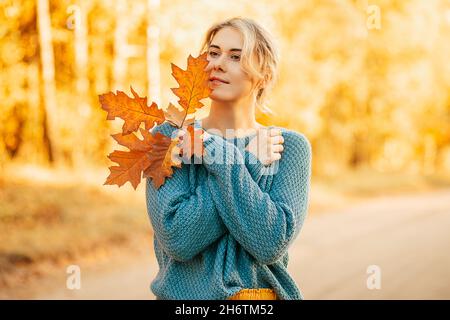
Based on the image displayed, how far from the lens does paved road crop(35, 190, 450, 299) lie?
564 centimetres

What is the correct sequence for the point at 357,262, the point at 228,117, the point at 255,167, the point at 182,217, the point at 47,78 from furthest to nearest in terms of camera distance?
the point at 47,78 < the point at 357,262 < the point at 228,117 < the point at 255,167 < the point at 182,217

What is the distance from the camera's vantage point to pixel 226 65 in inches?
87.0

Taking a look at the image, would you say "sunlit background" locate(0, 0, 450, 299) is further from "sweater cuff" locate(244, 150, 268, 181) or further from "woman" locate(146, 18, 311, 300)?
"sweater cuff" locate(244, 150, 268, 181)

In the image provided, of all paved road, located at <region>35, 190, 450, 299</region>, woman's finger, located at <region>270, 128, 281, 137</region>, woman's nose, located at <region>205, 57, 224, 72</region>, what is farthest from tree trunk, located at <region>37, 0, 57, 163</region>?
woman's finger, located at <region>270, 128, 281, 137</region>

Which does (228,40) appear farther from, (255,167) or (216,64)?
(255,167)

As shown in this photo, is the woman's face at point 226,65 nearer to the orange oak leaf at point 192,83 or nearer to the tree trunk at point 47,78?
the orange oak leaf at point 192,83

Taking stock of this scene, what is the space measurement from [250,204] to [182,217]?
0.76ft


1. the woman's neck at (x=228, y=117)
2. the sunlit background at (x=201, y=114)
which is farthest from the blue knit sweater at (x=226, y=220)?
the sunlit background at (x=201, y=114)

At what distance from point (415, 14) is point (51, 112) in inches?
406

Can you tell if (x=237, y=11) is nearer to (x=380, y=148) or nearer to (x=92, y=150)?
(x=92, y=150)

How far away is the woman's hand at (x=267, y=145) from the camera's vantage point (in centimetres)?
220

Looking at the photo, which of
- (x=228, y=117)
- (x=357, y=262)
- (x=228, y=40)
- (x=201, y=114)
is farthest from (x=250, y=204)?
(x=201, y=114)

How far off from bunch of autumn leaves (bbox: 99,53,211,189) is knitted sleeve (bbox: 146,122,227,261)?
0.19 ft
